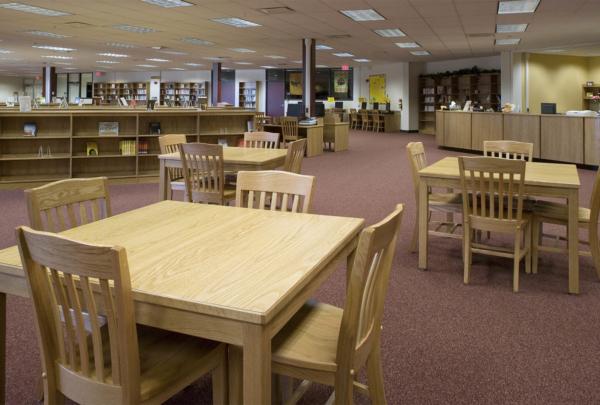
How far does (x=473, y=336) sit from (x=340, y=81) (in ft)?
68.8

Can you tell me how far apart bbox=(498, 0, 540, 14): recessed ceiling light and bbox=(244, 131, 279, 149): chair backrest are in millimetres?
5111

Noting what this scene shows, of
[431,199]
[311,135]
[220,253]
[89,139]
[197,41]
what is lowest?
[220,253]

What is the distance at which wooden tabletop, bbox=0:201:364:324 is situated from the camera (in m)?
1.44

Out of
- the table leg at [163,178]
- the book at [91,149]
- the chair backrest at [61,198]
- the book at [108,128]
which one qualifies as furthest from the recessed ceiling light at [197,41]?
the chair backrest at [61,198]

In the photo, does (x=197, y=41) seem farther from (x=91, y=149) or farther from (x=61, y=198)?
(x=61, y=198)

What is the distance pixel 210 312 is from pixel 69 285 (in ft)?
1.33

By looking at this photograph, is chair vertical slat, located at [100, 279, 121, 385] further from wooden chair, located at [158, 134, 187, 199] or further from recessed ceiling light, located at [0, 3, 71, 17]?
recessed ceiling light, located at [0, 3, 71, 17]

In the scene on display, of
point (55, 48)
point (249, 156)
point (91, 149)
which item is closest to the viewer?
point (249, 156)

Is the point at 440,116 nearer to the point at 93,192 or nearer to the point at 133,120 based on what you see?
the point at 133,120

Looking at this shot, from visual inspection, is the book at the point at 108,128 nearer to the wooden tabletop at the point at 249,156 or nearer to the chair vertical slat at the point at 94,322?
the wooden tabletop at the point at 249,156

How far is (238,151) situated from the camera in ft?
17.6

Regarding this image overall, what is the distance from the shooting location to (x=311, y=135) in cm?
1201

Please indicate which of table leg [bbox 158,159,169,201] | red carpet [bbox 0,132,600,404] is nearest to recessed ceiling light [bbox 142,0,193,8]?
table leg [bbox 158,159,169,201]

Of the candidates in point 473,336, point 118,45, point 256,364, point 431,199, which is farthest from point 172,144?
point 118,45
